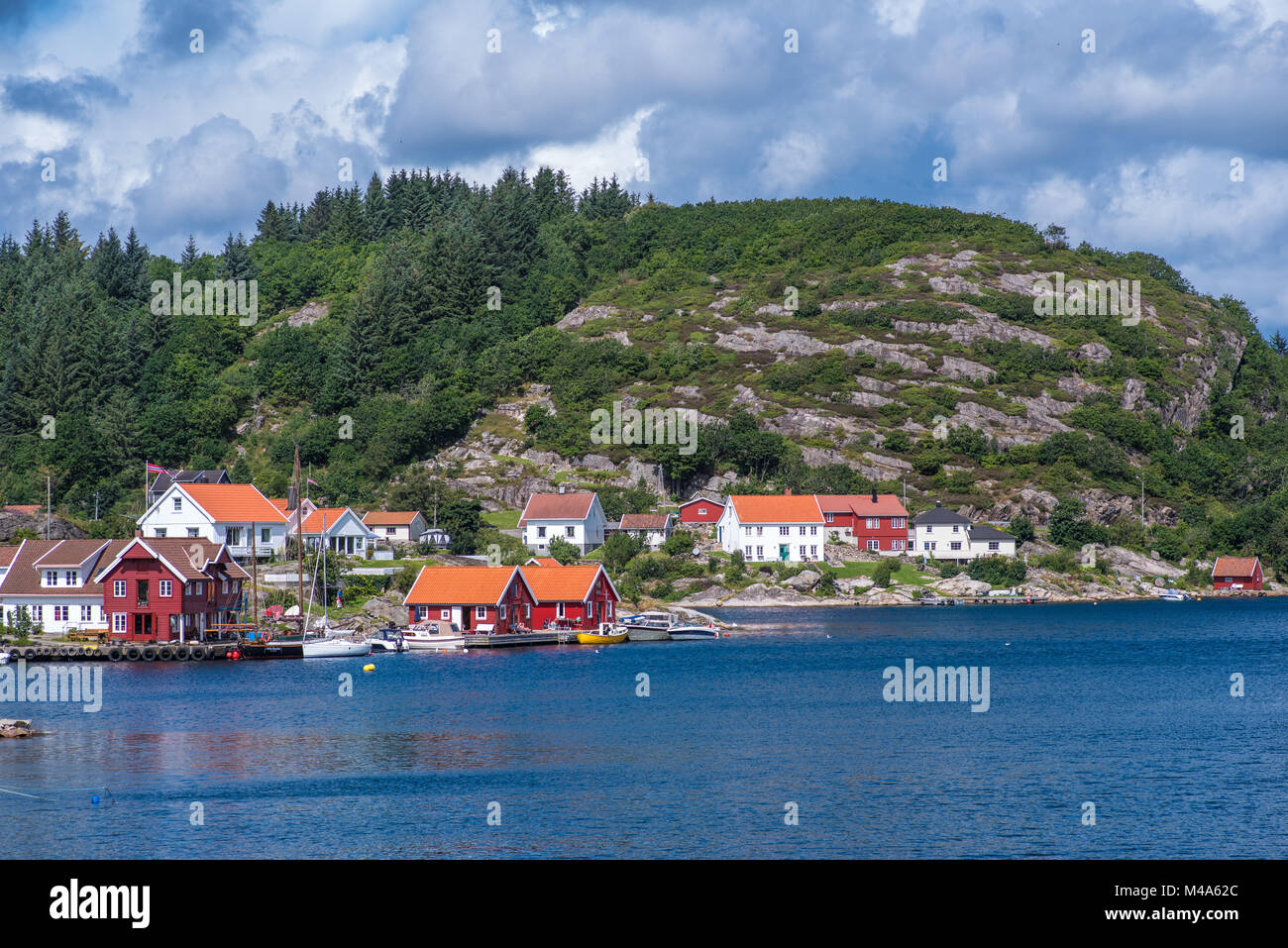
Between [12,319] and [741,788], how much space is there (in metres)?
190

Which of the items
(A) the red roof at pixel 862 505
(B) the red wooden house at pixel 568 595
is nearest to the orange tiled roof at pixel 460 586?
(B) the red wooden house at pixel 568 595

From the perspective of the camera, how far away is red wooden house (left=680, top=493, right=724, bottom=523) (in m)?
135

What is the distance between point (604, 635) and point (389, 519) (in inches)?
1628

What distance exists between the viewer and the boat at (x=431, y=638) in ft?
274

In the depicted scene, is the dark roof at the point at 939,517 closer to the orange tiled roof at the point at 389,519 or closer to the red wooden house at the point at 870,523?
the red wooden house at the point at 870,523

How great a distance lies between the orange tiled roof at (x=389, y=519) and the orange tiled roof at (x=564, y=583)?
34.2 metres

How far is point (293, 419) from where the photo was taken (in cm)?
17188

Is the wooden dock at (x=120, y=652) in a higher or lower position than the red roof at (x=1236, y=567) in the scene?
lower

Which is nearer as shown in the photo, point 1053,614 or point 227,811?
point 227,811

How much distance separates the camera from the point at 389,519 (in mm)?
123375
